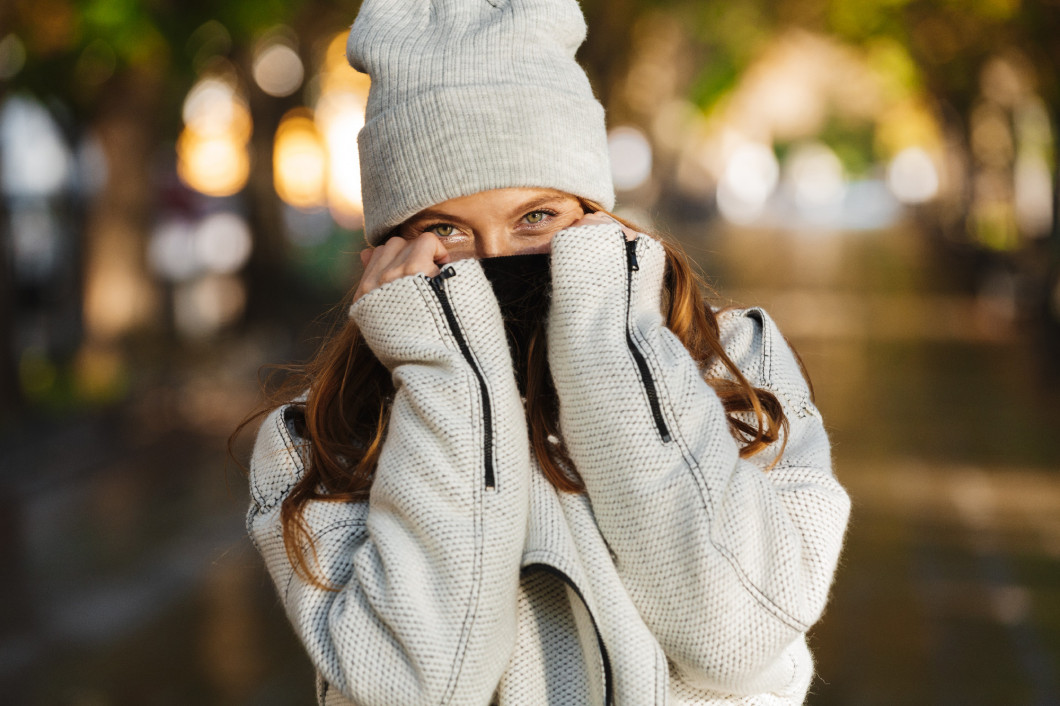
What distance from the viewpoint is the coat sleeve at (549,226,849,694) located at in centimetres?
169

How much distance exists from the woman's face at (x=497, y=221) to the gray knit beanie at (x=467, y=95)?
26mm

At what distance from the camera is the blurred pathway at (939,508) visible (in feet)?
17.2

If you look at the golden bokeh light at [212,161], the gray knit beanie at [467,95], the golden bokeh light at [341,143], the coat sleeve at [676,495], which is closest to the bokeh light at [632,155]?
the golden bokeh light at [341,143]

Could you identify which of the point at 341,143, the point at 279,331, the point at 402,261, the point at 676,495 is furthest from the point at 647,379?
the point at 341,143

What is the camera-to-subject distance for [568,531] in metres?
1.77

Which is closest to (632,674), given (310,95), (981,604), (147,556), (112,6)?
(981,604)

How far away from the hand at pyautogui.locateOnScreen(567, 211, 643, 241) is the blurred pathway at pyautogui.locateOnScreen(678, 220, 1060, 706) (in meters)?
0.76

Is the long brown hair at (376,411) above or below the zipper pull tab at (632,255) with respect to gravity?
below

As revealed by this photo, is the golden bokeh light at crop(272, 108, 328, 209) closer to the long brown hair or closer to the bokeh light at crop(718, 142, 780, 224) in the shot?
the long brown hair

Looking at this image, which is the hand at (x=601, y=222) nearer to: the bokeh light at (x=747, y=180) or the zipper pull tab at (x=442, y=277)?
the zipper pull tab at (x=442, y=277)

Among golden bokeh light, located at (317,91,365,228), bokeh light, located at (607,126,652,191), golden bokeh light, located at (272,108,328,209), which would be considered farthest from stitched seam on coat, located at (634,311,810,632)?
bokeh light, located at (607,126,652,191)

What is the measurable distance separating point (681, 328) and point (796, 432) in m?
0.25

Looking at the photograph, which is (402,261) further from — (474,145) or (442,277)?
(474,145)

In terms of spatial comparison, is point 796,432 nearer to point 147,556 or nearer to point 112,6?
point 147,556
